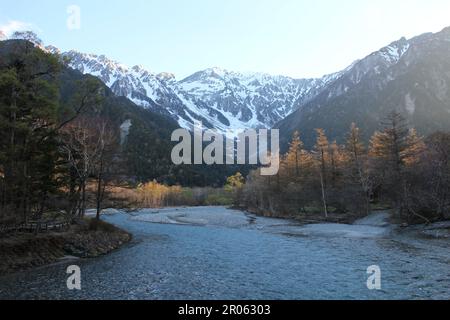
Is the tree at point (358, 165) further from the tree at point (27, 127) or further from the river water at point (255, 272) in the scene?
the tree at point (27, 127)

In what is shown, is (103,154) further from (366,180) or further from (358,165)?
(358,165)

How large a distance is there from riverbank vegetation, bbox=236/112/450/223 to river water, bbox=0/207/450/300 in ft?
39.5

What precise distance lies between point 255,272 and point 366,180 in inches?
1748

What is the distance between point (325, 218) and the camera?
6166cm

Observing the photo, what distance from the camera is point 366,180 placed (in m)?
62.6

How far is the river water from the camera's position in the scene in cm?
1869

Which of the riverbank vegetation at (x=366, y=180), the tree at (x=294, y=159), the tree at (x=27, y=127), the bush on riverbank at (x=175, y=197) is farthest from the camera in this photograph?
the bush on riverbank at (x=175, y=197)

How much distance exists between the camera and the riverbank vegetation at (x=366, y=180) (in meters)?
46.5

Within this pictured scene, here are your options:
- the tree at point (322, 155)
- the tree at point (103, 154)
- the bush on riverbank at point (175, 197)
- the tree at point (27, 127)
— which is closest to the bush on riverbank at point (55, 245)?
the tree at point (27, 127)

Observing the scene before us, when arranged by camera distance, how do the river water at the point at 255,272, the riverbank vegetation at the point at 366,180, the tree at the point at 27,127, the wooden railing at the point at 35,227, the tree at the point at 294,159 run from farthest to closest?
the tree at the point at 294,159 < the riverbank vegetation at the point at 366,180 < the tree at the point at 27,127 < the wooden railing at the point at 35,227 < the river water at the point at 255,272

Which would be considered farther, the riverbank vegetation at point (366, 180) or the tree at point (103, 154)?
the riverbank vegetation at point (366, 180)

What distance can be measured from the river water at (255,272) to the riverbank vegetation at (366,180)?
1204 centimetres

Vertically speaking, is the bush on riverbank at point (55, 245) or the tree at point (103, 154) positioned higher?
the tree at point (103, 154)

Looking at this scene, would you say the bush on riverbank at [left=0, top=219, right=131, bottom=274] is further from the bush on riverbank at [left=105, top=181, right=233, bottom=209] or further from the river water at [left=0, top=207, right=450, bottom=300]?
the bush on riverbank at [left=105, top=181, right=233, bottom=209]
